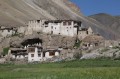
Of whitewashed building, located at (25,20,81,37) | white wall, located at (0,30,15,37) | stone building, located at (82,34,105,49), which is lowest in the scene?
stone building, located at (82,34,105,49)

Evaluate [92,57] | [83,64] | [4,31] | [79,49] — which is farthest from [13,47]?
[83,64]

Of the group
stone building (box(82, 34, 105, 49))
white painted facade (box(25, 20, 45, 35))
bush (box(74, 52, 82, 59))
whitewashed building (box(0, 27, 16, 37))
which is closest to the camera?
bush (box(74, 52, 82, 59))

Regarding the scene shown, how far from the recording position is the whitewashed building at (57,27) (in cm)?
11575

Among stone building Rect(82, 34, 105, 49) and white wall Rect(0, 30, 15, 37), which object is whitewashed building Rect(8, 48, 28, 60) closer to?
white wall Rect(0, 30, 15, 37)

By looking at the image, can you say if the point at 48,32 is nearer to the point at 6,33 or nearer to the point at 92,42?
the point at 92,42

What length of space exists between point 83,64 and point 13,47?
39.6 metres

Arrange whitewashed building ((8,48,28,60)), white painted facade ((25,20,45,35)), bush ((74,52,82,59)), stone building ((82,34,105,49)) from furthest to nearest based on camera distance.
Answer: white painted facade ((25,20,45,35)), whitewashed building ((8,48,28,60)), stone building ((82,34,105,49)), bush ((74,52,82,59))

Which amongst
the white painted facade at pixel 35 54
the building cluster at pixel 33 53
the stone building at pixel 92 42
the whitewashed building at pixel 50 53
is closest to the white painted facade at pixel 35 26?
the building cluster at pixel 33 53

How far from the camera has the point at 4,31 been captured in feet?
422

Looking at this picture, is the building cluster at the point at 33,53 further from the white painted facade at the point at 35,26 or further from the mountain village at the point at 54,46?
the white painted facade at the point at 35,26

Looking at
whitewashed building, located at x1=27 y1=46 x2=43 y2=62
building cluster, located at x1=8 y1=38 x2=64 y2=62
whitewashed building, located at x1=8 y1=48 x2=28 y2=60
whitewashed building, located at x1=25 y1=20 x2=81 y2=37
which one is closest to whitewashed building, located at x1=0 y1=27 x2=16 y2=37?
whitewashed building, located at x1=25 y1=20 x2=81 y2=37

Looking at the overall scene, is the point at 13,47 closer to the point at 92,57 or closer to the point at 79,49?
the point at 79,49

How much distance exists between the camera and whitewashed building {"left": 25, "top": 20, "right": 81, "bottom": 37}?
116 meters

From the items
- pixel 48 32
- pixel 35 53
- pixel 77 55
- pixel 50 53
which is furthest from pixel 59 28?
pixel 77 55
